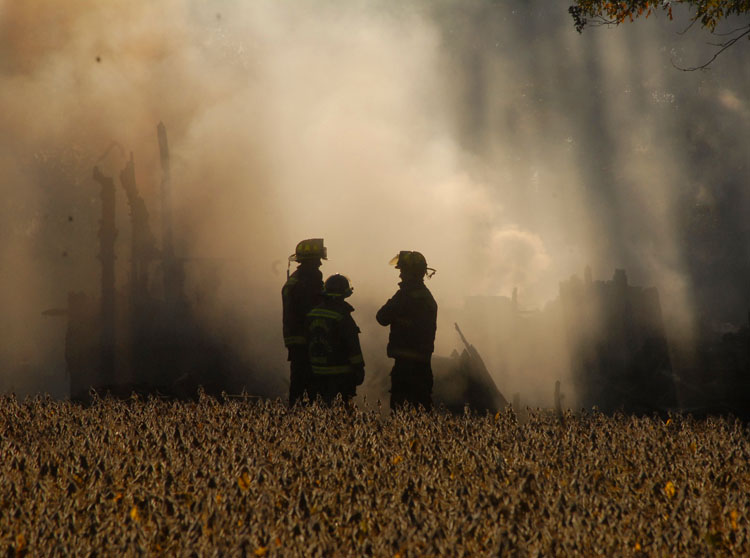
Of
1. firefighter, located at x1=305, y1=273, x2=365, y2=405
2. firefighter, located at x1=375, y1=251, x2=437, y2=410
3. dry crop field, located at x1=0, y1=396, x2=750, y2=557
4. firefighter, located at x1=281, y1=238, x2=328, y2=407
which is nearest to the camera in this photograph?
dry crop field, located at x1=0, y1=396, x2=750, y2=557

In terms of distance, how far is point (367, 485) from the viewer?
5.02m

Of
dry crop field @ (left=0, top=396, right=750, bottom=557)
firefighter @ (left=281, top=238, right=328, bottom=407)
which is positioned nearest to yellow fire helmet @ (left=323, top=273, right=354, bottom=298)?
firefighter @ (left=281, top=238, right=328, bottom=407)

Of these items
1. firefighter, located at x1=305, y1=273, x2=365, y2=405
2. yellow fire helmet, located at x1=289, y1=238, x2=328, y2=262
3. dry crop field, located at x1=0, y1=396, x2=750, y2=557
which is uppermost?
yellow fire helmet, located at x1=289, y1=238, x2=328, y2=262

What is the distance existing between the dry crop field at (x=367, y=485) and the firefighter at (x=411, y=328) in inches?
96.8

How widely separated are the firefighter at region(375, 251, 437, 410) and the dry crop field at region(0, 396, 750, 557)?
8.06 feet

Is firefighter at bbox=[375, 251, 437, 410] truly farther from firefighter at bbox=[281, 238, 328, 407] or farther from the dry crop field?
the dry crop field

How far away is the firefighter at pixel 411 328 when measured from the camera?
9641 millimetres

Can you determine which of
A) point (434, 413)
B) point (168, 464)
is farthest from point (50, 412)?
point (434, 413)

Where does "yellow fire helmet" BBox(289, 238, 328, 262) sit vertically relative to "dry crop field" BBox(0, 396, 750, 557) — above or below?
above

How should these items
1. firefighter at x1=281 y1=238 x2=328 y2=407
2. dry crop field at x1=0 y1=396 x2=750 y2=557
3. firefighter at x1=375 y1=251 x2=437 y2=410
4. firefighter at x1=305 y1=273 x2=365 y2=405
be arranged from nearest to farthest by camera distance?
dry crop field at x1=0 y1=396 x2=750 y2=557, firefighter at x1=305 y1=273 x2=365 y2=405, firefighter at x1=375 y1=251 x2=437 y2=410, firefighter at x1=281 y1=238 x2=328 y2=407

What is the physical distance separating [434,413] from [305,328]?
293cm

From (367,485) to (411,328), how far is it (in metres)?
4.77

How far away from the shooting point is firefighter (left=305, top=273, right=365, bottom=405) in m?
9.28

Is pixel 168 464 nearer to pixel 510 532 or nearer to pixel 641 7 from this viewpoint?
pixel 510 532
